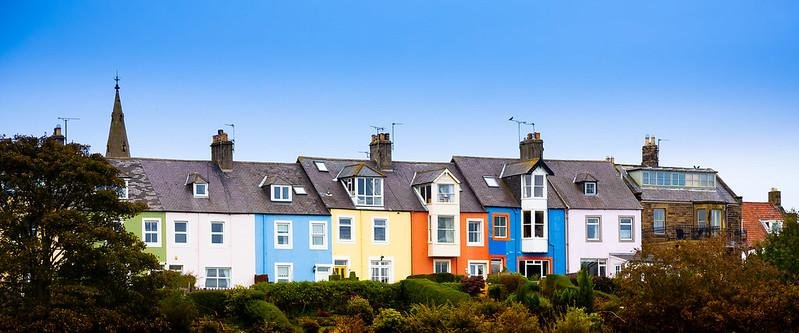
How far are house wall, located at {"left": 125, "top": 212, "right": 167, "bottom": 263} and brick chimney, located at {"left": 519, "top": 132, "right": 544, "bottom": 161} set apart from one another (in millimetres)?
20872

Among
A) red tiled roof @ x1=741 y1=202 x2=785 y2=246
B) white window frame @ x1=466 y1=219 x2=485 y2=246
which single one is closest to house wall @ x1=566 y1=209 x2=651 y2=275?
white window frame @ x1=466 y1=219 x2=485 y2=246

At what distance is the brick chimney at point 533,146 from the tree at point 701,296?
26.4m

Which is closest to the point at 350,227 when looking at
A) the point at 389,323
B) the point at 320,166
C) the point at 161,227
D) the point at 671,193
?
the point at 320,166

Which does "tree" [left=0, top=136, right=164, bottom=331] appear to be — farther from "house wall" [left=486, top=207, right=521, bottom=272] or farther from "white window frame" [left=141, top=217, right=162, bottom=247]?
"house wall" [left=486, top=207, right=521, bottom=272]

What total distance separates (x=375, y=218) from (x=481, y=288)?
13718mm

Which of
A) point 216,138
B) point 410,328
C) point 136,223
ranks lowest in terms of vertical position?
point 410,328

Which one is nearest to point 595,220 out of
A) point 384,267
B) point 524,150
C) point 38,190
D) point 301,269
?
point 524,150

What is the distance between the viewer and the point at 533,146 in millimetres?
72750

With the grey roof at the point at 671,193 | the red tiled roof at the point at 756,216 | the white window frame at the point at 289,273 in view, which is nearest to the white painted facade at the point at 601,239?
the grey roof at the point at 671,193

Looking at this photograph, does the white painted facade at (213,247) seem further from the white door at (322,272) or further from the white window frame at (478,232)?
the white window frame at (478,232)

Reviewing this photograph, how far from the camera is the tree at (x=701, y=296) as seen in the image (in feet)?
144

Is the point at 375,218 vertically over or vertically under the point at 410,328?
over

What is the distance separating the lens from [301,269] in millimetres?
64938

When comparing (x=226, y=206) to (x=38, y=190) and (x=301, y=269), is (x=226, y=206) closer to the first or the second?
(x=301, y=269)
